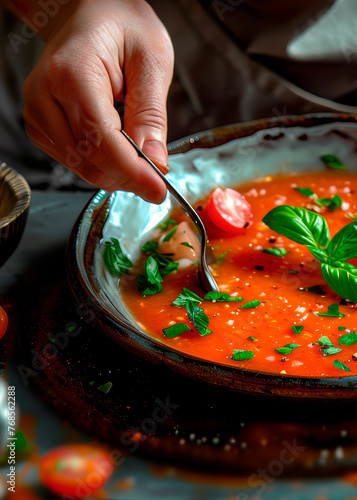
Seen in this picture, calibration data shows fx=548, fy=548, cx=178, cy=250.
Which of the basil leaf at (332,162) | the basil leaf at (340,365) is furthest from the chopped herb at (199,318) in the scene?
the basil leaf at (332,162)

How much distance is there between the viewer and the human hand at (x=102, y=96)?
113cm

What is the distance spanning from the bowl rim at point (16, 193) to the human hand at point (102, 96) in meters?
0.10

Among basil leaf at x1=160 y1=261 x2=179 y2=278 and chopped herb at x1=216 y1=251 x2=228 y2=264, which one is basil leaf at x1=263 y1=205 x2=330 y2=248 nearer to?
chopped herb at x1=216 y1=251 x2=228 y2=264

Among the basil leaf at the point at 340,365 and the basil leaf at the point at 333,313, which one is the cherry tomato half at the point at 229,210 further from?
the basil leaf at the point at 340,365

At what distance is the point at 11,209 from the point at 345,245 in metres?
0.77

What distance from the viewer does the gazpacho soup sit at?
3.39ft

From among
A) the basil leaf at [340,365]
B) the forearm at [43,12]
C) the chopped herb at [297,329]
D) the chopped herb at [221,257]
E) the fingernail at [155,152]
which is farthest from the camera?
the forearm at [43,12]

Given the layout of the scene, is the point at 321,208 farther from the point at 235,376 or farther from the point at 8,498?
the point at 8,498

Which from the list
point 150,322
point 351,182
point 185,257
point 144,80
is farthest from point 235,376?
point 351,182

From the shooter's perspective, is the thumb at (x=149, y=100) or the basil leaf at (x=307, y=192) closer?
the thumb at (x=149, y=100)

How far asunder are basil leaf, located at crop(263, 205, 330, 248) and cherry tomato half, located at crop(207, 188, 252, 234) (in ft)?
0.43

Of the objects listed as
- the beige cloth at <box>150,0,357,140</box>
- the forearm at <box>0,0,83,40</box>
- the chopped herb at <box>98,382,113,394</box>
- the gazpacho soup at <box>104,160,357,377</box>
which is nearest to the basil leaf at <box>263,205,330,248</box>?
the gazpacho soup at <box>104,160,357,377</box>

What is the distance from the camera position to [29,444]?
35.9 inches

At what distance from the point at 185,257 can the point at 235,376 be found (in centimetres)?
49
